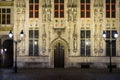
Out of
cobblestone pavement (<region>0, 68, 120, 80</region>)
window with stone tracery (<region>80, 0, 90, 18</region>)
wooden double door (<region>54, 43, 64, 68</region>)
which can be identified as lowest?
cobblestone pavement (<region>0, 68, 120, 80</region>)

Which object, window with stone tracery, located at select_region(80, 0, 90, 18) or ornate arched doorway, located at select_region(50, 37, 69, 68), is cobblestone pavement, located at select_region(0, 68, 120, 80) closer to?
ornate arched doorway, located at select_region(50, 37, 69, 68)

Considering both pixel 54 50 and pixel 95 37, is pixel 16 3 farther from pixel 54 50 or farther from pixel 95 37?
pixel 95 37

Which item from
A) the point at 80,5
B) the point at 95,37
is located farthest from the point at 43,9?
the point at 95,37

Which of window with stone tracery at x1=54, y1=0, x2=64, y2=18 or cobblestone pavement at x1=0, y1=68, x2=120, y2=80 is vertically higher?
window with stone tracery at x1=54, y1=0, x2=64, y2=18

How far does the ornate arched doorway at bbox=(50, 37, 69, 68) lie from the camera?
4066 cm

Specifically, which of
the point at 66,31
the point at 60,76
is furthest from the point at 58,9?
the point at 60,76

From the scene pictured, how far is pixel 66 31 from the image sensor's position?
40656mm

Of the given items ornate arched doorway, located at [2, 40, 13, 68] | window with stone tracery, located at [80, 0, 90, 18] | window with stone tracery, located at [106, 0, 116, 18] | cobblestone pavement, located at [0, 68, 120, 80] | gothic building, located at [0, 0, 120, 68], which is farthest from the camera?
ornate arched doorway, located at [2, 40, 13, 68]

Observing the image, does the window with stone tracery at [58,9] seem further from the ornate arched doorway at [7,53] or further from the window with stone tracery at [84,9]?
the ornate arched doorway at [7,53]

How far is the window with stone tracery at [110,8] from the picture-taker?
40750 millimetres

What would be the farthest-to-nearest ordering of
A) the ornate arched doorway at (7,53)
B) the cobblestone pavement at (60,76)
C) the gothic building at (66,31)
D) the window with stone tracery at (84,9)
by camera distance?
the ornate arched doorway at (7,53) < the window with stone tracery at (84,9) < the gothic building at (66,31) < the cobblestone pavement at (60,76)

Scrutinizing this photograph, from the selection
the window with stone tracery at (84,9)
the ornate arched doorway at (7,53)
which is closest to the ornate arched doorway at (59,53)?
the window with stone tracery at (84,9)

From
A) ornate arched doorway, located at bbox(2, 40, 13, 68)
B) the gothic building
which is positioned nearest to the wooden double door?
the gothic building

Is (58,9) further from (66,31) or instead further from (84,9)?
(84,9)
